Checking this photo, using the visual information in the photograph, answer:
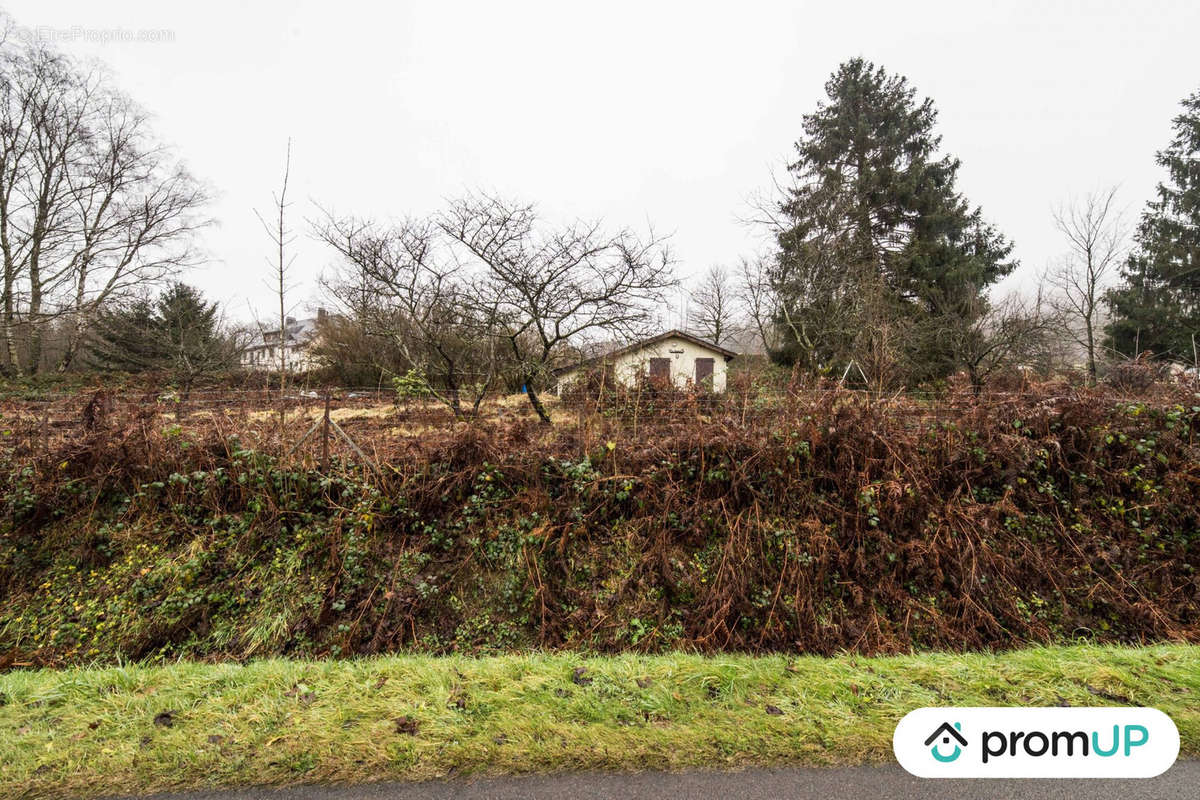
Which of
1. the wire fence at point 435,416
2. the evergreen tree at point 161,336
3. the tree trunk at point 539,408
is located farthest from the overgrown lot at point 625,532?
the evergreen tree at point 161,336

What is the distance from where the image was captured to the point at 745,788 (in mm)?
1989

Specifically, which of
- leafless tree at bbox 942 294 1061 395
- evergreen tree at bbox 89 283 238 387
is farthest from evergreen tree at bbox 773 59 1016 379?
evergreen tree at bbox 89 283 238 387

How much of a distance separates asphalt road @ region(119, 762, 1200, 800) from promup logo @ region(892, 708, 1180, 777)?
0.09 m

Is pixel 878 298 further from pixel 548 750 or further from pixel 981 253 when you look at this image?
pixel 548 750

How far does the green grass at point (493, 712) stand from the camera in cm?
211

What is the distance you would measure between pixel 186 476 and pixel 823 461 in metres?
6.93

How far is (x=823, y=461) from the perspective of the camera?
496 cm

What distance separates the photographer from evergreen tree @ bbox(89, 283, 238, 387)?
16062 millimetres

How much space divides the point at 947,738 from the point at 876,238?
1978 cm

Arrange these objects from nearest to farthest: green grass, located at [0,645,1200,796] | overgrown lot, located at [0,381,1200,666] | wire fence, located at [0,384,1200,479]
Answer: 1. green grass, located at [0,645,1200,796]
2. overgrown lot, located at [0,381,1200,666]
3. wire fence, located at [0,384,1200,479]

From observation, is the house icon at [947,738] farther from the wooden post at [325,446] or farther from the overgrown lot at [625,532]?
the wooden post at [325,446]

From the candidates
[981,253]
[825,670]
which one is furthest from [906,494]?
[981,253]

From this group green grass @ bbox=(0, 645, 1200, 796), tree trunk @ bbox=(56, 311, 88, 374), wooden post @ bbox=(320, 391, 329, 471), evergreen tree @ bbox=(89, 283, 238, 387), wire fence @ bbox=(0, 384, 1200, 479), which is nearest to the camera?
green grass @ bbox=(0, 645, 1200, 796)

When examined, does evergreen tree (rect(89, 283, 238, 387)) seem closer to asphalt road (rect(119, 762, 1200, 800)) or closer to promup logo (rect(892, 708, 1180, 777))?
asphalt road (rect(119, 762, 1200, 800))
